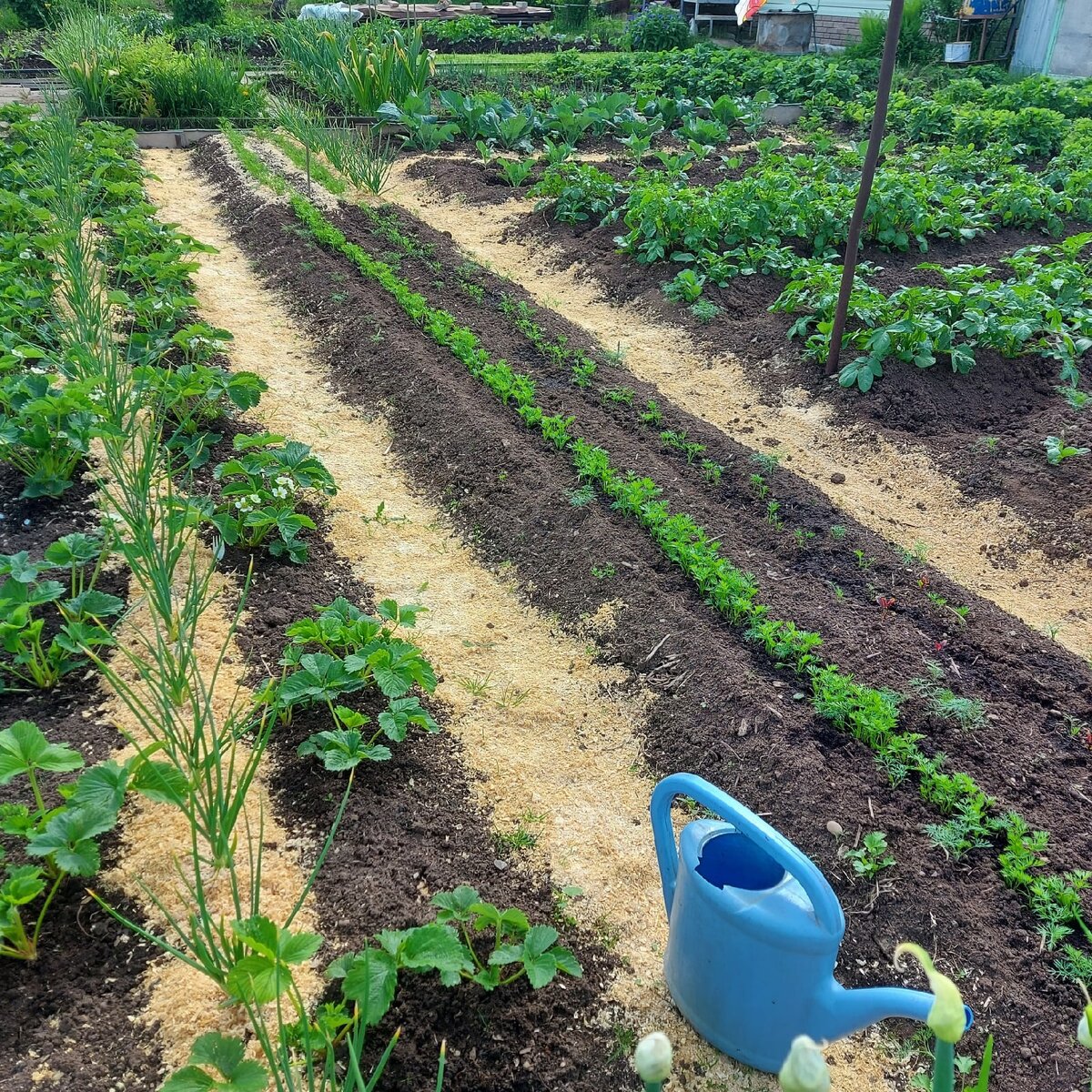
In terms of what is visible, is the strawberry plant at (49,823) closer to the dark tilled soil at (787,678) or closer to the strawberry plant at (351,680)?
the strawberry plant at (351,680)

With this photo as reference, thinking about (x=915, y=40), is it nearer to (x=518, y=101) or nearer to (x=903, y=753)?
(x=518, y=101)

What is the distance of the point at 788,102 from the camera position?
442 inches

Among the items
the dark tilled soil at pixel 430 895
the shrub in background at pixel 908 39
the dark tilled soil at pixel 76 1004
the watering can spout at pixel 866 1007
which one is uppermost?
the shrub in background at pixel 908 39

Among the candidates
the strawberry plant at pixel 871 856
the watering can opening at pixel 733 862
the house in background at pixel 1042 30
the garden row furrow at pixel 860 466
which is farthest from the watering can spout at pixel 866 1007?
the house in background at pixel 1042 30

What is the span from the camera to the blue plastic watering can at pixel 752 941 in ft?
5.65

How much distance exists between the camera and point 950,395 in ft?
16.5

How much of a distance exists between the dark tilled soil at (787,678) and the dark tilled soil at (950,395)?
94 cm

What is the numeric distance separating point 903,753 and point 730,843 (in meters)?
1.06

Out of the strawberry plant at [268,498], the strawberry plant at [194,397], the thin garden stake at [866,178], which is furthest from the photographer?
the thin garden stake at [866,178]

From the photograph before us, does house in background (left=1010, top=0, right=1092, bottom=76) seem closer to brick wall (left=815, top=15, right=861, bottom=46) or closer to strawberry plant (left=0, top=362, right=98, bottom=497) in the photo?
brick wall (left=815, top=15, right=861, bottom=46)

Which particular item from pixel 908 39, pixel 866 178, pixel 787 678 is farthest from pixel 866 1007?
pixel 908 39

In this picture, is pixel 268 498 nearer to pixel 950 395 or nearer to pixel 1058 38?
pixel 950 395

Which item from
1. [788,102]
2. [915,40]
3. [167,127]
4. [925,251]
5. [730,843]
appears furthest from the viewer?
[915,40]

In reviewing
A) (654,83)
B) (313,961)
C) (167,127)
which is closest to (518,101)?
(654,83)
